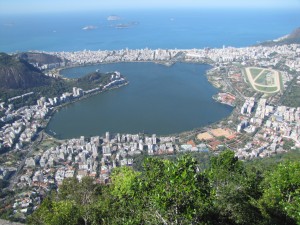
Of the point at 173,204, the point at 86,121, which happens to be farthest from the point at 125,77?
the point at 173,204

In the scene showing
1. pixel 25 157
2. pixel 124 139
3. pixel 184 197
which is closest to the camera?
pixel 184 197

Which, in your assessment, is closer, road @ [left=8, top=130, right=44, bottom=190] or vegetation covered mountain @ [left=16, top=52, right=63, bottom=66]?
road @ [left=8, top=130, right=44, bottom=190]

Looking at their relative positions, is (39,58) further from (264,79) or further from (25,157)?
(264,79)

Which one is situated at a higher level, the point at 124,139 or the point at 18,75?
the point at 18,75

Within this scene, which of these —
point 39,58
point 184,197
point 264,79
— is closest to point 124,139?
point 184,197

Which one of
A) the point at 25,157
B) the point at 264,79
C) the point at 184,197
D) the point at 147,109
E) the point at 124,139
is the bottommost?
the point at 25,157

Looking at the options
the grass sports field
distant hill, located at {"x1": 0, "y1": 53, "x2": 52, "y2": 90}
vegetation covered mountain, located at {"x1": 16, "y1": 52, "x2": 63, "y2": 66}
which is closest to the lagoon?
the grass sports field

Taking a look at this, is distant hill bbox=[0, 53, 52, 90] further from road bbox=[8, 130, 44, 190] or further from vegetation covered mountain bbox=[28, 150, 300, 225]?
vegetation covered mountain bbox=[28, 150, 300, 225]

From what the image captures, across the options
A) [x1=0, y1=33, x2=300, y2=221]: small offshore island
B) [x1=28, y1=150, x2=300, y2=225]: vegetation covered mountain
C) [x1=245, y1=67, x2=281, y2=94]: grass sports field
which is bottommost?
[x1=0, y1=33, x2=300, y2=221]: small offshore island
